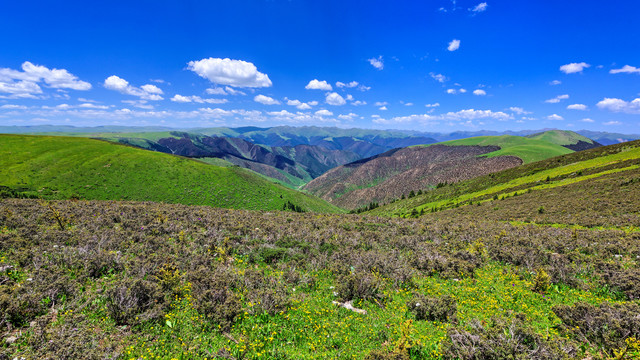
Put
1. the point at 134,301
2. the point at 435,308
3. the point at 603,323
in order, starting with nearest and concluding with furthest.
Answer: the point at 603,323 < the point at 134,301 < the point at 435,308

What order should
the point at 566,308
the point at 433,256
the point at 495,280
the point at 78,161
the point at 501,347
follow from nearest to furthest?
the point at 501,347, the point at 566,308, the point at 495,280, the point at 433,256, the point at 78,161

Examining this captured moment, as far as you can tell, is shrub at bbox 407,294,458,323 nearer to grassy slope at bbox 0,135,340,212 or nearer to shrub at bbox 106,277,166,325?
shrub at bbox 106,277,166,325

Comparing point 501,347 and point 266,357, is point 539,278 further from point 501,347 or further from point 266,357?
point 266,357

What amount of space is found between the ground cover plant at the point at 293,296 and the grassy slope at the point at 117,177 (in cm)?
6175

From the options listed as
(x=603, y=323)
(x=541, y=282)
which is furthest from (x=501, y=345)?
(x=541, y=282)

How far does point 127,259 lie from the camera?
34.8 ft

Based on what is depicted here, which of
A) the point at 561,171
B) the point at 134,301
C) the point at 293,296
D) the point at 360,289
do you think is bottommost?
the point at 293,296

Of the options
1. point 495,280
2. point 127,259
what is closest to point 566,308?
point 495,280

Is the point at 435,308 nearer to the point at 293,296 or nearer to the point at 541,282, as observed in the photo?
the point at 293,296

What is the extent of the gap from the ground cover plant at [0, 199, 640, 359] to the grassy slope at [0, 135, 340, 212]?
203 feet

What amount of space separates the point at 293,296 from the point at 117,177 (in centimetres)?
8849

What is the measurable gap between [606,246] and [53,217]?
33208mm

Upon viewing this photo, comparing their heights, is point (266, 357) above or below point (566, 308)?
below

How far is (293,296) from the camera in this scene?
30.0ft
